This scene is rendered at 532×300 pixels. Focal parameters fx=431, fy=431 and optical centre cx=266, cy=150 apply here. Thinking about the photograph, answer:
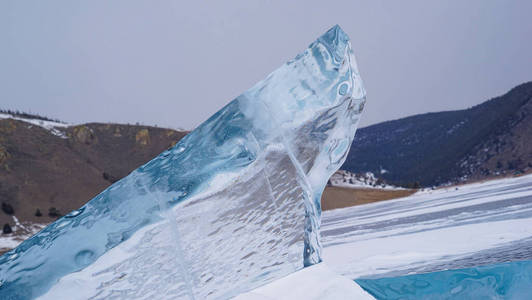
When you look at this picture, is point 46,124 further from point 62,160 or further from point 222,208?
point 222,208

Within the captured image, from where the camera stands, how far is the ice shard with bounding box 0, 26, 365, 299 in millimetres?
1464

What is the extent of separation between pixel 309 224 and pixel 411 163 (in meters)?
54.8

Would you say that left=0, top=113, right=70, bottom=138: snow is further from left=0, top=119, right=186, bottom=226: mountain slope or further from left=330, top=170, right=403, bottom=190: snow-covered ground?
left=330, top=170, right=403, bottom=190: snow-covered ground

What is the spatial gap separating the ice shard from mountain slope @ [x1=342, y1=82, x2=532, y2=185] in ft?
99.8

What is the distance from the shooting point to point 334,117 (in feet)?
5.88

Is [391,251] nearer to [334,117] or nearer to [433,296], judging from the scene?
[433,296]

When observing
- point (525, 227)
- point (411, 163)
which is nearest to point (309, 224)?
point (525, 227)

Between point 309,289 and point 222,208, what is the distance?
1.53 ft

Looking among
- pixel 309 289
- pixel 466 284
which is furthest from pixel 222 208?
pixel 466 284

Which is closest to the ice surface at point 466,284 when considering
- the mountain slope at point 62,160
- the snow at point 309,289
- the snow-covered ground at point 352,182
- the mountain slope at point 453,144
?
the snow at point 309,289

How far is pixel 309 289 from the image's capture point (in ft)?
5.46

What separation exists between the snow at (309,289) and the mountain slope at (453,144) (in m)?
30.4

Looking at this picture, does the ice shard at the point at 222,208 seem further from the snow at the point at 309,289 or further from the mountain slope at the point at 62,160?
the mountain slope at the point at 62,160

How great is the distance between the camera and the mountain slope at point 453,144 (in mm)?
33500
